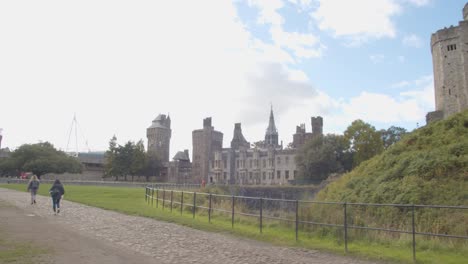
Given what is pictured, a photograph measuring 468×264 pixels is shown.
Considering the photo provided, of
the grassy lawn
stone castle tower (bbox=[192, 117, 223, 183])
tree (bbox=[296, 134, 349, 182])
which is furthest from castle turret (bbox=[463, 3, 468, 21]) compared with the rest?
the grassy lawn

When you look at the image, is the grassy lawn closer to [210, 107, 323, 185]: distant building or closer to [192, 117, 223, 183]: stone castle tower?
[210, 107, 323, 185]: distant building

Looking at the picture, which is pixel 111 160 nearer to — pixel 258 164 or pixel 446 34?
pixel 258 164

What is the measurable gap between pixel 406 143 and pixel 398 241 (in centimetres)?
1519

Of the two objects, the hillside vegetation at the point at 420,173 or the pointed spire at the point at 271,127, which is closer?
the hillside vegetation at the point at 420,173

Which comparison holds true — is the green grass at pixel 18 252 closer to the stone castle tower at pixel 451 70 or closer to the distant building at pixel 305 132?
the stone castle tower at pixel 451 70

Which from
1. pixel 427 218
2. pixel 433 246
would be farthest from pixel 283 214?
pixel 433 246

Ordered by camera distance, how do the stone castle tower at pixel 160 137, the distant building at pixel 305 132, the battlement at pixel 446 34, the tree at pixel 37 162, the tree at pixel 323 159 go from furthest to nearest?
the stone castle tower at pixel 160 137 → the distant building at pixel 305 132 → the tree at pixel 37 162 → the tree at pixel 323 159 → the battlement at pixel 446 34

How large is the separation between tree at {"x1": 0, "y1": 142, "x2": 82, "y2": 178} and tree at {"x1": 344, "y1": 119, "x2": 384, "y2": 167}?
5068 centimetres

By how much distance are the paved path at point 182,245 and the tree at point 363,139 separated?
5381 cm

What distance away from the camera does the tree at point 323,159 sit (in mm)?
68938

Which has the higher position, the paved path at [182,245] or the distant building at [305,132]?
the distant building at [305,132]

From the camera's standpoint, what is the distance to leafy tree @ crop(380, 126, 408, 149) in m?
69.4

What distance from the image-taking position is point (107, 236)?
500 inches


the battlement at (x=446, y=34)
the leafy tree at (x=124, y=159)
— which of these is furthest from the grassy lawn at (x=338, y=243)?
the leafy tree at (x=124, y=159)
